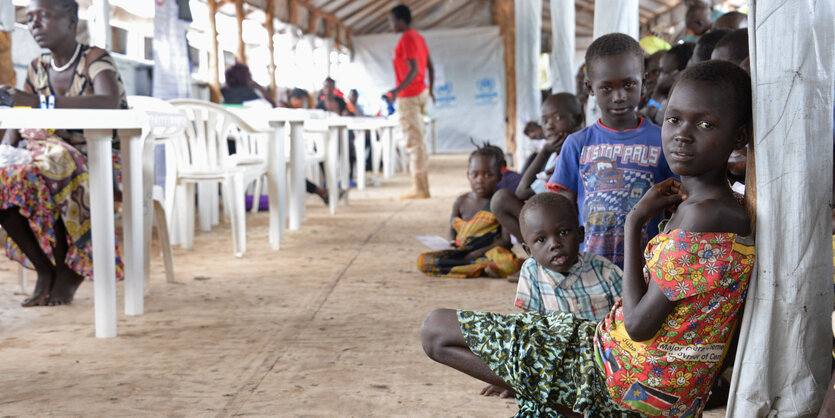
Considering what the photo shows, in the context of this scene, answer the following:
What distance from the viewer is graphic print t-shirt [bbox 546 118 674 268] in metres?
2.03

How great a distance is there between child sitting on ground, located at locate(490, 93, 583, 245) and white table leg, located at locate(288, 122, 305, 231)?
1.75 m

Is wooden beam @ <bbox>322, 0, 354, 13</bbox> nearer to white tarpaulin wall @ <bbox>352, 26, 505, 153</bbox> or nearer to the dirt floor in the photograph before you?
white tarpaulin wall @ <bbox>352, 26, 505, 153</bbox>

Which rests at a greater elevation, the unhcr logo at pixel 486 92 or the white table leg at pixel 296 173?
the unhcr logo at pixel 486 92

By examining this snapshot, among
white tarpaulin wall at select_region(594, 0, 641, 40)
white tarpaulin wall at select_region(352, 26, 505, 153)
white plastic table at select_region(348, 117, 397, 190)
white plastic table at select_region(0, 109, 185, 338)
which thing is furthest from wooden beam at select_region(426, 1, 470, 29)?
white plastic table at select_region(0, 109, 185, 338)

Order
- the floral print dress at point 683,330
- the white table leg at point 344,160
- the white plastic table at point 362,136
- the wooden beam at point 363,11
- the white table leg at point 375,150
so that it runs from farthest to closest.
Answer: the wooden beam at point 363,11
the white table leg at point 375,150
the white plastic table at point 362,136
the white table leg at point 344,160
the floral print dress at point 683,330

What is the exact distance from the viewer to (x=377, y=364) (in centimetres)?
211

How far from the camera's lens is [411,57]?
629 centimetres

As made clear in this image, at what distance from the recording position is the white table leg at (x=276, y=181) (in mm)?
4176

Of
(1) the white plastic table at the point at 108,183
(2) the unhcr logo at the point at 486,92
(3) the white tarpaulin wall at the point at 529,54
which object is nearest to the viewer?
(1) the white plastic table at the point at 108,183

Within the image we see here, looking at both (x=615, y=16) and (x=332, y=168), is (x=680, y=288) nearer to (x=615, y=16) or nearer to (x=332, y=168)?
(x=615, y=16)

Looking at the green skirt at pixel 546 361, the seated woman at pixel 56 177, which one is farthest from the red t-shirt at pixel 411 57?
the green skirt at pixel 546 361

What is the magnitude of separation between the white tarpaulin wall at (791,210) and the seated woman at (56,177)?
2323mm

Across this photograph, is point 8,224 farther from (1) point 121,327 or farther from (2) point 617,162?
(2) point 617,162

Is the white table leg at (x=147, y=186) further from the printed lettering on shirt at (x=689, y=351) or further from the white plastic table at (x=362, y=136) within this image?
the white plastic table at (x=362, y=136)
